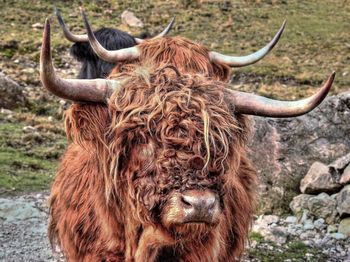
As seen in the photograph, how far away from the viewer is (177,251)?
150 inches

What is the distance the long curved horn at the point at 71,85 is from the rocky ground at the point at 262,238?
3.36m

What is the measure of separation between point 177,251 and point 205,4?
32767mm

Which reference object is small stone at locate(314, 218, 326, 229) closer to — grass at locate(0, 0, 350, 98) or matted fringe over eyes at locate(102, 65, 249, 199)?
matted fringe over eyes at locate(102, 65, 249, 199)

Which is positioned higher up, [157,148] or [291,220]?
[157,148]

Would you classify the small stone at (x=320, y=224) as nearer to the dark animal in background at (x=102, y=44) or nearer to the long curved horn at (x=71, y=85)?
the dark animal in background at (x=102, y=44)

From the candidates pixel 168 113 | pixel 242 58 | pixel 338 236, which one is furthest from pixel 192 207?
pixel 338 236

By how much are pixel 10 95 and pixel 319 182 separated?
8.26 metres

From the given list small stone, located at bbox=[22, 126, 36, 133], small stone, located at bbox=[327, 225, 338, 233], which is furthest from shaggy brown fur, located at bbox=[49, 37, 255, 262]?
small stone, located at bbox=[22, 126, 36, 133]

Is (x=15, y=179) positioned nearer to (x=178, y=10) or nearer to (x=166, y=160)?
(x=166, y=160)

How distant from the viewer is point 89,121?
3549mm

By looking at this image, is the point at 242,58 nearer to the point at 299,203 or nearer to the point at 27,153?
the point at 299,203

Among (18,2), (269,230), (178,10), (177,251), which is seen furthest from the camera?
(178,10)

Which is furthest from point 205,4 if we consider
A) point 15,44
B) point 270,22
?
point 15,44

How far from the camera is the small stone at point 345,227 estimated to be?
24.0ft
